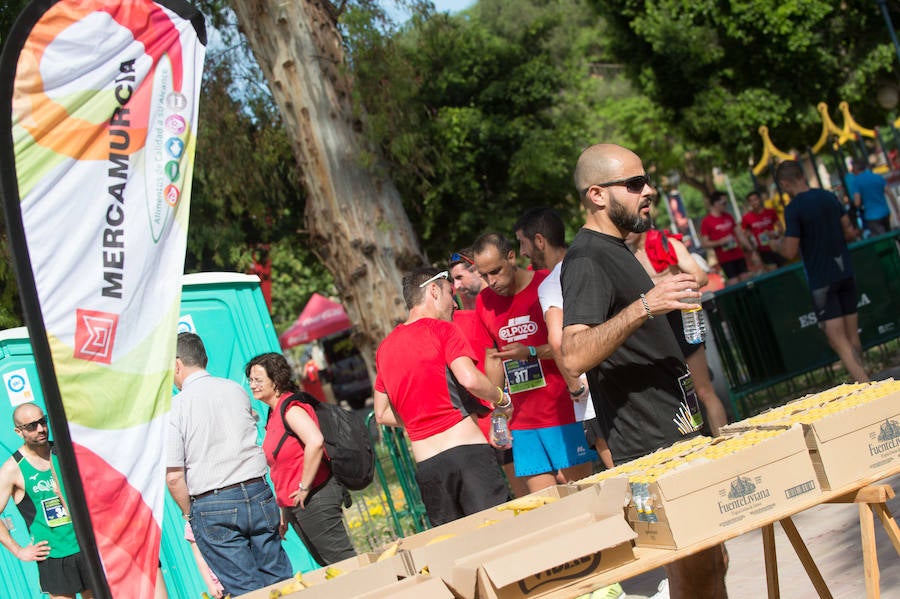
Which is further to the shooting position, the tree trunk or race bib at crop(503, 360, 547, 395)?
the tree trunk

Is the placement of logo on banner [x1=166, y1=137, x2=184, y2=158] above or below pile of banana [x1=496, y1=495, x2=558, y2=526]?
above

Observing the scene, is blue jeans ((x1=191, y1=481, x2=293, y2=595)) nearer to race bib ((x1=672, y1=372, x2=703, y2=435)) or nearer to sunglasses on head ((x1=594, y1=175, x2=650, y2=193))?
race bib ((x1=672, y1=372, x2=703, y2=435))

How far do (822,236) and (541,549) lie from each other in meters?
6.45

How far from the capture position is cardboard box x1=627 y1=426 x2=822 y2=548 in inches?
130

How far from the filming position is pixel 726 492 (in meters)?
3.38

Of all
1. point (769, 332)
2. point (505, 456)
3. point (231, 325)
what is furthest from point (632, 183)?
point (769, 332)

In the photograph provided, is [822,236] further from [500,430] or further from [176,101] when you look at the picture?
[176,101]

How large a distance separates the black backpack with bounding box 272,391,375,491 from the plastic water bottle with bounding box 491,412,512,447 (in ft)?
2.79

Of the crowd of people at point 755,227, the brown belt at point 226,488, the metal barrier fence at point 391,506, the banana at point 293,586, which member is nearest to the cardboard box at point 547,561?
the banana at point 293,586

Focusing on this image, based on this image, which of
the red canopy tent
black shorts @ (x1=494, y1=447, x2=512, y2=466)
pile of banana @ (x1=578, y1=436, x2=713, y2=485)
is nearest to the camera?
pile of banana @ (x1=578, y1=436, x2=713, y2=485)

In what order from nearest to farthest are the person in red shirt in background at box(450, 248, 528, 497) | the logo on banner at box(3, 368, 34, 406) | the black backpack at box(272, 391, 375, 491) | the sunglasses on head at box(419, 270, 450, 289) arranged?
the sunglasses on head at box(419, 270, 450, 289) < the black backpack at box(272, 391, 375, 491) < the person in red shirt in background at box(450, 248, 528, 497) < the logo on banner at box(3, 368, 34, 406)

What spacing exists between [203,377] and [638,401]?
329cm

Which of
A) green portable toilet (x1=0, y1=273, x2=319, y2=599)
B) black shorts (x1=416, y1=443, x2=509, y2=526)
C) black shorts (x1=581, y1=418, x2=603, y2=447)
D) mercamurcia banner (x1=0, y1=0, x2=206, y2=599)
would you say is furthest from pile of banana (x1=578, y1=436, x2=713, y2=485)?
green portable toilet (x1=0, y1=273, x2=319, y2=599)

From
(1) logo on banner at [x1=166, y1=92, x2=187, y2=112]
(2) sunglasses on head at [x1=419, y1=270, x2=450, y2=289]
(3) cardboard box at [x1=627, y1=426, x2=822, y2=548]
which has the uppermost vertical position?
(1) logo on banner at [x1=166, y1=92, x2=187, y2=112]
